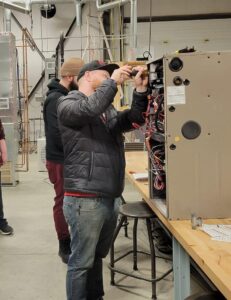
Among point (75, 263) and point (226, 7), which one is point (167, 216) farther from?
point (226, 7)

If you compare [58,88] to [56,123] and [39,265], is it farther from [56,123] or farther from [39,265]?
[39,265]

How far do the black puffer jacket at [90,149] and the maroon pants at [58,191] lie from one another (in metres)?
1.00

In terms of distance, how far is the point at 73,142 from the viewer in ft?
5.97

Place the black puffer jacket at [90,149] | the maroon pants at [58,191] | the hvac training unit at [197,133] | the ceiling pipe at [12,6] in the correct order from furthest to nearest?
the ceiling pipe at [12,6] → the maroon pants at [58,191] → the black puffer jacket at [90,149] → the hvac training unit at [197,133]

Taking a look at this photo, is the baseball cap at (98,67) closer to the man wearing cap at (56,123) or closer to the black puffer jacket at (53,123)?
the man wearing cap at (56,123)

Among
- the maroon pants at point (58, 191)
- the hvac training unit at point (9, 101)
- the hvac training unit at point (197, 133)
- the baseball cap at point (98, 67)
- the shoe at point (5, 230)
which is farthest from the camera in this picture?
the hvac training unit at point (9, 101)

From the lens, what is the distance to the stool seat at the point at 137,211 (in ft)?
8.02

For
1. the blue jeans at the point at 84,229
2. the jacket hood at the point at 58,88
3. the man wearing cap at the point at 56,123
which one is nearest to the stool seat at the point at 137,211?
the blue jeans at the point at 84,229

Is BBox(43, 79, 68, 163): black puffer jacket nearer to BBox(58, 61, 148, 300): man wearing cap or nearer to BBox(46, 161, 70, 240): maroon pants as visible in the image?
BBox(46, 161, 70, 240): maroon pants

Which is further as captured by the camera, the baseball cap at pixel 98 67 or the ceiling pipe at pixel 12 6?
the ceiling pipe at pixel 12 6

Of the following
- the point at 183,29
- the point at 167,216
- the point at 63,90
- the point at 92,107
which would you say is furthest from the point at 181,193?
the point at 183,29

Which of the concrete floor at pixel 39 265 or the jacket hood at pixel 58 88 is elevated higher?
the jacket hood at pixel 58 88

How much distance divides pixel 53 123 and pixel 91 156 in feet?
3.52

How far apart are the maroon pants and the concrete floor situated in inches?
11.2
